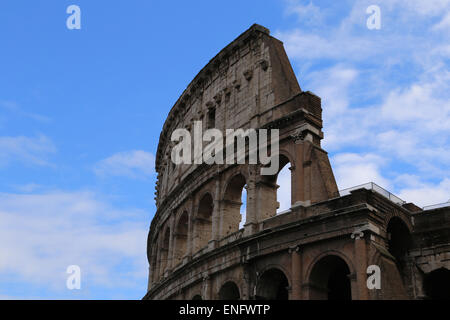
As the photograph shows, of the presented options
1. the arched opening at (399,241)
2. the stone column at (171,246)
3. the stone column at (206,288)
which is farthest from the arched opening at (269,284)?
the stone column at (171,246)

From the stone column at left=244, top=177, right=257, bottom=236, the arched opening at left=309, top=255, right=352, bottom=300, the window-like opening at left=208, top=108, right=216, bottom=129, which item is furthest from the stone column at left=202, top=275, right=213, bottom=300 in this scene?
the window-like opening at left=208, top=108, right=216, bottom=129

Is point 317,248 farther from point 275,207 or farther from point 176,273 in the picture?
point 176,273

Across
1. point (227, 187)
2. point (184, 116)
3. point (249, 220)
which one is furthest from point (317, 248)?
point (184, 116)

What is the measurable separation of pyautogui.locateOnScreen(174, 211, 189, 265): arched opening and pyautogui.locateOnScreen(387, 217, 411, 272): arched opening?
39.3 feet

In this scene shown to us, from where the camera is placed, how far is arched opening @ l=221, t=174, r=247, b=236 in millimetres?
28016

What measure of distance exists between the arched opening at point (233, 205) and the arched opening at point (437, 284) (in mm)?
8727

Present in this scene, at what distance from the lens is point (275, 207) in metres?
26.3

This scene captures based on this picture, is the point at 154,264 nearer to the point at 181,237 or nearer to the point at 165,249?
the point at 165,249

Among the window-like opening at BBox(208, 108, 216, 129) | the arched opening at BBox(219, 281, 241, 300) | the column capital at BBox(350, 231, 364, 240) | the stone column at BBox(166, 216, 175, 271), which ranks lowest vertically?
the arched opening at BBox(219, 281, 241, 300)

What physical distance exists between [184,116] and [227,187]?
9223 millimetres

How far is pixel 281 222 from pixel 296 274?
8.01 feet

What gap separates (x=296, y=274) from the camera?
22.4m

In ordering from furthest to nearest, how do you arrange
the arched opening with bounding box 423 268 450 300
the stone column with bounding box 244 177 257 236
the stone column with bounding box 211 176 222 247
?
the stone column with bounding box 211 176 222 247
the stone column with bounding box 244 177 257 236
the arched opening with bounding box 423 268 450 300

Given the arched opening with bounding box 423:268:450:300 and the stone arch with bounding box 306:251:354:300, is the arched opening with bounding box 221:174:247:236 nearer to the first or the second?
the stone arch with bounding box 306:251:354:300
